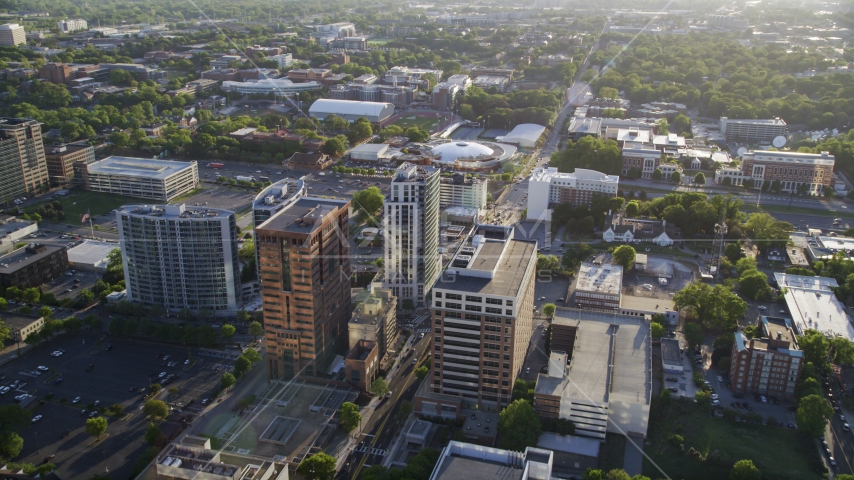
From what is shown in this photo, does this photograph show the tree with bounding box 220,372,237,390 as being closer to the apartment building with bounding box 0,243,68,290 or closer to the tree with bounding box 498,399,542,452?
the tree with bounding box 498,399,542,452

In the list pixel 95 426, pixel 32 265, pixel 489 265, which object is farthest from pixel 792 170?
pixel 32 265

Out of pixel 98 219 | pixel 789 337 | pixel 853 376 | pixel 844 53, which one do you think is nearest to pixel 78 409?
pixel 98 219

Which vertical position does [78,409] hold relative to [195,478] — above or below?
below

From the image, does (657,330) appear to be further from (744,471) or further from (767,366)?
(744,471)

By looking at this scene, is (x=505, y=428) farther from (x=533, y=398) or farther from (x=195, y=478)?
(x=195, y=478)

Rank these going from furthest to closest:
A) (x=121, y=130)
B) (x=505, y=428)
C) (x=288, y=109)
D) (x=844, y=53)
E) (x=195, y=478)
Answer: (x=844, y=53), (x=288, y=109), (x=121, y=130), (x=505, y=428), (x=195, y=478)

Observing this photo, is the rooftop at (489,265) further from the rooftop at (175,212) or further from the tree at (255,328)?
the rooftop at (175,212)

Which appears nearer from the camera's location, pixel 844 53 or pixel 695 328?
pixel 695 328
